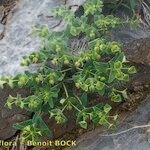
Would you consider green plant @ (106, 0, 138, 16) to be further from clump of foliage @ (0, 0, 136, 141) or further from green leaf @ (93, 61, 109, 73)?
green leaf @ (93, 61, 109, 73)

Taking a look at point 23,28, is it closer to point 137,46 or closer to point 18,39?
point 18,39

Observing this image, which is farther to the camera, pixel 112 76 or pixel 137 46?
pixel 137 46

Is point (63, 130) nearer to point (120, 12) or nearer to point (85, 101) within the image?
point (85, 101)

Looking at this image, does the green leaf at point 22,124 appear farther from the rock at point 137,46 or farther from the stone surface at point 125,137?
the rock at point 137,46

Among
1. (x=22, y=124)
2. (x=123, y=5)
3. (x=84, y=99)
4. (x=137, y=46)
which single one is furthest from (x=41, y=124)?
(x=123, y=5)

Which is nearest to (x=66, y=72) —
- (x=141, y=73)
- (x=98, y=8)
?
(x=98, y=8)

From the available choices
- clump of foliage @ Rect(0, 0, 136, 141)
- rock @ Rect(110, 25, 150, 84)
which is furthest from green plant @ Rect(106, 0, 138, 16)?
clump of foliage @ Rect(0, 0, 136, 141)

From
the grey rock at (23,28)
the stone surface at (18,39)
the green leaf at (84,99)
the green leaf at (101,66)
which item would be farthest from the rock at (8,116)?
the green leaf at (101,66)
